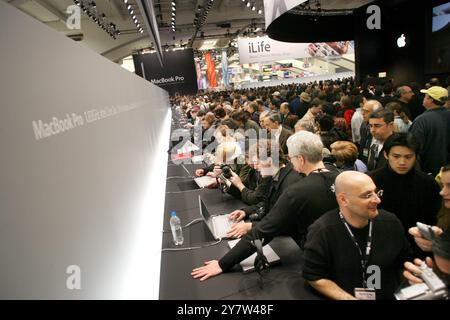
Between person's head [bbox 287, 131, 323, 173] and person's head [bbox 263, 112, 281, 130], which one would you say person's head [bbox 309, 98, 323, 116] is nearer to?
person's head [bbox 263, 112, 281, 130]

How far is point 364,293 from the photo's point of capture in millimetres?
1603

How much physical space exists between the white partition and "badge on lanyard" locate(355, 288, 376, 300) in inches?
40.5

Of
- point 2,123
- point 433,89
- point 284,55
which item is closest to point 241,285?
point 2,123

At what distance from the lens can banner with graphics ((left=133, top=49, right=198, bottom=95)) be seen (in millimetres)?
17766

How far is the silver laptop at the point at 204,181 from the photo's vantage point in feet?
13.1

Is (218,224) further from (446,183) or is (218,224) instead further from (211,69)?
(211,69)

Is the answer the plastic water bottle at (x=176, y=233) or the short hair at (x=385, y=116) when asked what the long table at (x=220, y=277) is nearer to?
the plastic water bottle at (x=176, y=233)

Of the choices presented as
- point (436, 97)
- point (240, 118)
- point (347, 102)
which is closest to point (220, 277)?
point (436, 97)

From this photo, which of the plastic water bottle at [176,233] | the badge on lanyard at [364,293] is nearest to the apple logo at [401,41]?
the plastic water bottle at [176,233]

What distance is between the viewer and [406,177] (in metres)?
2.28

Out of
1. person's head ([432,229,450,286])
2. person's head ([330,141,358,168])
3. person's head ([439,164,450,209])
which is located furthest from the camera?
person's head ([330,141,358,168])

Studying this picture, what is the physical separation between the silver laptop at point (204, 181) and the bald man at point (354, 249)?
7.83 feet

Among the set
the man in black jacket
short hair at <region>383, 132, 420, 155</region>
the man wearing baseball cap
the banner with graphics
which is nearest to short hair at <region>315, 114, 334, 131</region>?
the man wearing baseball cap

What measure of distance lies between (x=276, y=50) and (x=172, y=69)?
594 centimetres
